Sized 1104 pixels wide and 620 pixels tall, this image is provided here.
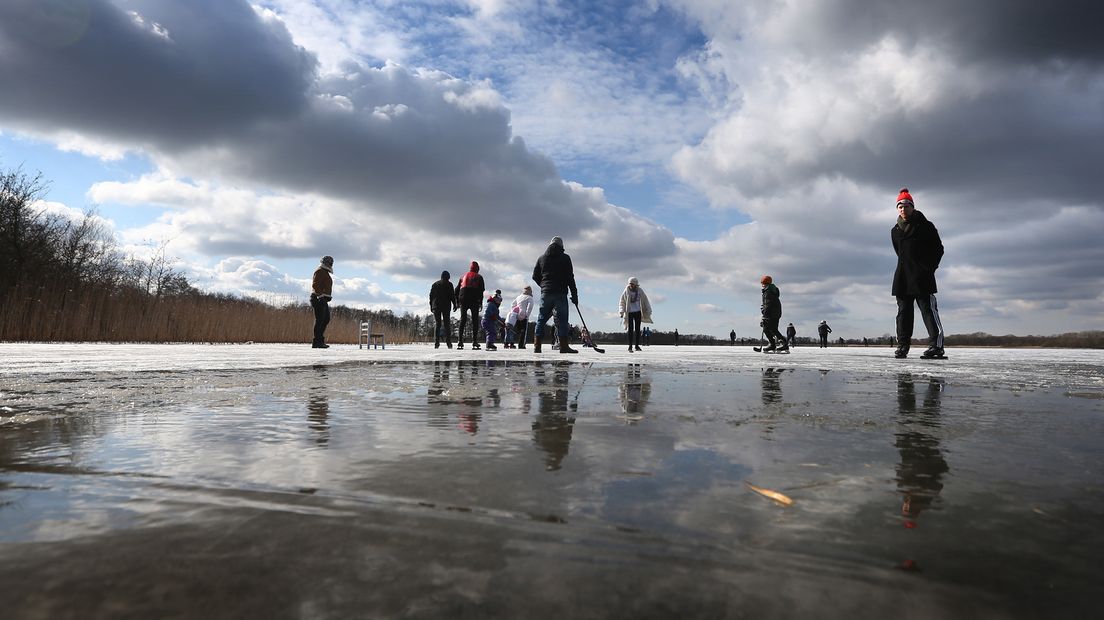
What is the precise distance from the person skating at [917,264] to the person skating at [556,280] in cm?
494

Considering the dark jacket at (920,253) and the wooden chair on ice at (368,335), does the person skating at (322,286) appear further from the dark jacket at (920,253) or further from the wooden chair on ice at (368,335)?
the dark jacket at (920,253)

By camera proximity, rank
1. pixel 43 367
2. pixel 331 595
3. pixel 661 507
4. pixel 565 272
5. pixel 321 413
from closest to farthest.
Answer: pixel 331 595 → pixel 661 507 → pixel 321 413 → pixel 43 367 → pixel 565 272

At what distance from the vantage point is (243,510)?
1.13 meters

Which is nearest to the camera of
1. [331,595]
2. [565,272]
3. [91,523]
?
[331,595]

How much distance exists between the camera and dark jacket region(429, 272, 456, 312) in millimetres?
13156

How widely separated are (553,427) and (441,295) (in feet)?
37.3

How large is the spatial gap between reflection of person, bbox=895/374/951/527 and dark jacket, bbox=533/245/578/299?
7048 millimetres

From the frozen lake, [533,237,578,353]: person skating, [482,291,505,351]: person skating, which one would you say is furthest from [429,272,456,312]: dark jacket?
the frozen lake

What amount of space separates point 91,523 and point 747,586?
1.17 metres

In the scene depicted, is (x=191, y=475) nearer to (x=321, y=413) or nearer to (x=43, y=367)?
(x=321, y=413)

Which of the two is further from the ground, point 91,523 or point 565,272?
point 565,272

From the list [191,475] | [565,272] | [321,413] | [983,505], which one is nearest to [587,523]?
[983,505]

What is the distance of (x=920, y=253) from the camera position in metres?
7.80

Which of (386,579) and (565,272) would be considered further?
(565,272)
